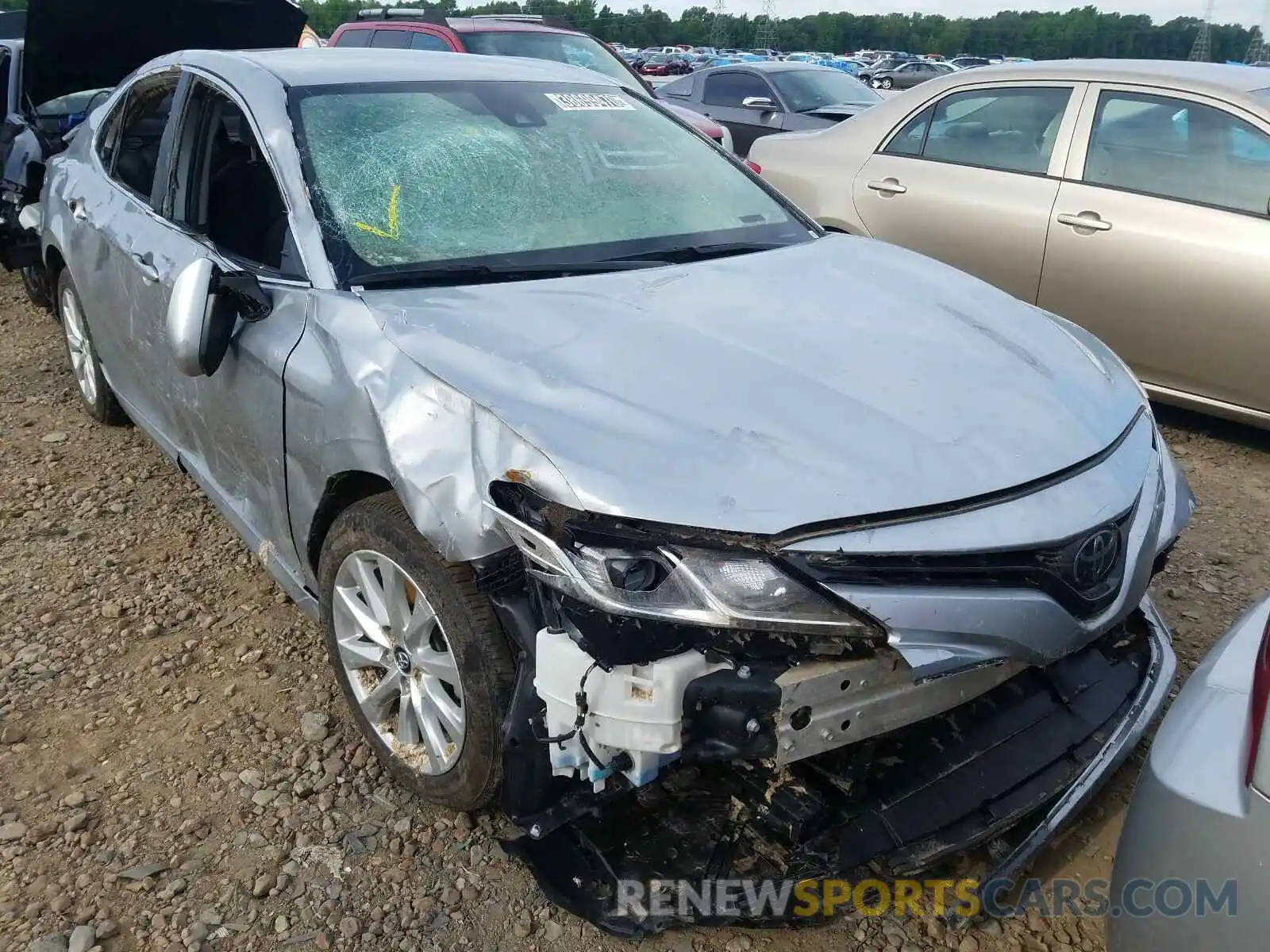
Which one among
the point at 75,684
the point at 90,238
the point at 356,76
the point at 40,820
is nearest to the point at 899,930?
the point at 40,820

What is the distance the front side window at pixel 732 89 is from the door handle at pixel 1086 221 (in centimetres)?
577

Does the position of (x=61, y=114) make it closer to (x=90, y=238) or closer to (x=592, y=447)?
(x=90, y=238)

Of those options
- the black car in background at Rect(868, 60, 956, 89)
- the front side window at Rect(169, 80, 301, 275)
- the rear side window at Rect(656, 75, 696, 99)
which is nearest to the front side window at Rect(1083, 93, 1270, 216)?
the front side window at Rect(169, 80, 301, 275)

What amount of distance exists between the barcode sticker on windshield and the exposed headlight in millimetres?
1931

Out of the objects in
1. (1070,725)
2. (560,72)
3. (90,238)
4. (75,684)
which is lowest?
(75,684)

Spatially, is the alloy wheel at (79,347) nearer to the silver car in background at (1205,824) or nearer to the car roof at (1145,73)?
the silver car in background at (1205,824)

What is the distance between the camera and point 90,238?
12.5ft

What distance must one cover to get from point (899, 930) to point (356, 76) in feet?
8.63

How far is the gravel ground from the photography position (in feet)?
6.91

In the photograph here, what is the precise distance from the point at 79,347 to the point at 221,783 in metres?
2.82

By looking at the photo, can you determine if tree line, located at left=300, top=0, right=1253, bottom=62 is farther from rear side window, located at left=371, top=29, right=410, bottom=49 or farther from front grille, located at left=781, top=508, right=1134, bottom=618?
front grille, located at left=781, top=508, right=1134, bottom=618

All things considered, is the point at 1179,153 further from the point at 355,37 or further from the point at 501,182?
the point at 355,37

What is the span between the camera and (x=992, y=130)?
4941mm

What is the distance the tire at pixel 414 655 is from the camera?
204cm
